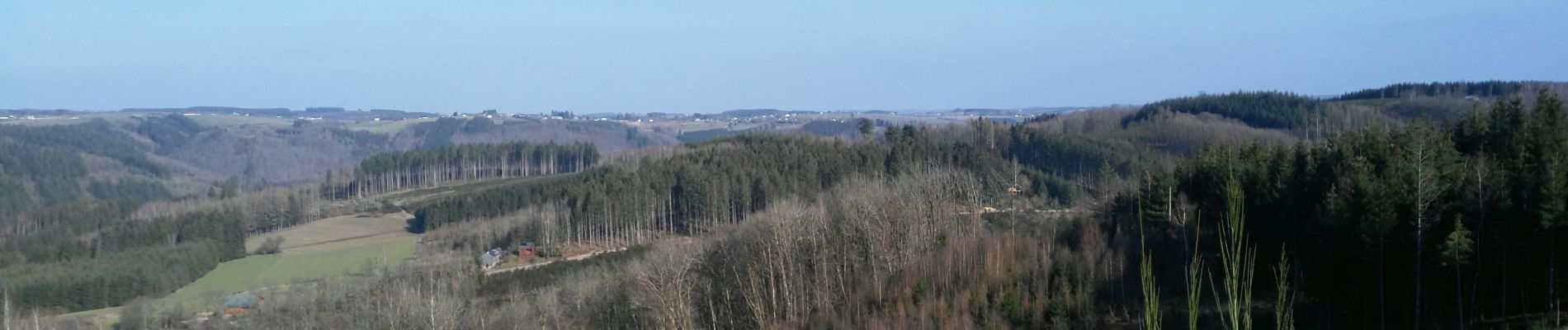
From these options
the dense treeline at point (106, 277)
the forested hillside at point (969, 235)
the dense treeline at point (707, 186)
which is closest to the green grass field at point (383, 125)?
the forested hillside at point (969, 235)

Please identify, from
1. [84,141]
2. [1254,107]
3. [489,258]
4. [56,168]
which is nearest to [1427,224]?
[489,258]

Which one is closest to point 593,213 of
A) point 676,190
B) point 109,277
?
point 676,190

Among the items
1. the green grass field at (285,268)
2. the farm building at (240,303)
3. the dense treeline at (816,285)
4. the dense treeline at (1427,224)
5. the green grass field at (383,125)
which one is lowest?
the green grass field at (285,268)

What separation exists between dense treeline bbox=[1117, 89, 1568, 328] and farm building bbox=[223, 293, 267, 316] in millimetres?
32268

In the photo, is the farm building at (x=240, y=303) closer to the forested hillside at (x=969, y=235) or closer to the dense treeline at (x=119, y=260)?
the forested hillside at (x=969, y=235)

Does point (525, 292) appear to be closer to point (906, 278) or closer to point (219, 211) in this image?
point (906, 278)

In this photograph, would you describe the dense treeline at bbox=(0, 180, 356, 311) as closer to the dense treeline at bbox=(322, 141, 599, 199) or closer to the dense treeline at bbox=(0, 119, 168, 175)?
the dense treeline at bbox=(322, 141, 599, 199)

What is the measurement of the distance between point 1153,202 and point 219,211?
196ft

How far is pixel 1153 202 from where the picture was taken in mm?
29188

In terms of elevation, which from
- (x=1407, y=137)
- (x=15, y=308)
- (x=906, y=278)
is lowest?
(x=15, y=308)

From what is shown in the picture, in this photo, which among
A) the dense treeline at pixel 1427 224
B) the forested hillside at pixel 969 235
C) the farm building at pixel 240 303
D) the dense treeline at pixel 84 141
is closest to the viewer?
the dense treeline at pixel 1427 224

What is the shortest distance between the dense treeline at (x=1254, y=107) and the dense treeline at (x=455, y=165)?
2101 inches

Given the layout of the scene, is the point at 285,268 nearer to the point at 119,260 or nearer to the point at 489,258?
the point at 119,260

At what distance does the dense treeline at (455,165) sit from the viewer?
290 feet
